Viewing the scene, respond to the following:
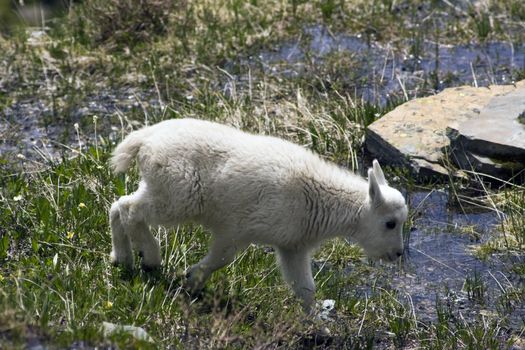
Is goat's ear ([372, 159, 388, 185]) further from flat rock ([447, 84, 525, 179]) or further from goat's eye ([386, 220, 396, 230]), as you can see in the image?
flat rock ([447, 84, 525, 179])

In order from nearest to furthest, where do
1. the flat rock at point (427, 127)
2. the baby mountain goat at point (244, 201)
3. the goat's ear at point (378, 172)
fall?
the baby mountain goat at point (244, 201) < the goat's ear at point (378, 172) < the flat rock at point (427, 127)

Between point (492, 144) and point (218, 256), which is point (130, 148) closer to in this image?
point (218, 256)

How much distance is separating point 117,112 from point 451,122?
3.85 meters

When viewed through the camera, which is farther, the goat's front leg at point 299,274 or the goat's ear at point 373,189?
the goat's front leg at point 299,274

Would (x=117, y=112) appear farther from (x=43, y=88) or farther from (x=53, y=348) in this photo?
(x=53, y=348)

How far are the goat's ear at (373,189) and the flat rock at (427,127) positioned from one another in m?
2.70

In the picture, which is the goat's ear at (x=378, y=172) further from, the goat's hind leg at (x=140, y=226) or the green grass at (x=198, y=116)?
the goat's hind leg at (x=140, y=226)

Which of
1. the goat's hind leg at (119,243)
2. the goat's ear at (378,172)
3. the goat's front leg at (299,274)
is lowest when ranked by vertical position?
the goat's front leg at (299,274)

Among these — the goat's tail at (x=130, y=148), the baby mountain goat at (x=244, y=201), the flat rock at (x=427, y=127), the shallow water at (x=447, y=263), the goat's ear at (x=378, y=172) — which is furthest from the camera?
the flat rock at (x=427, y=127)

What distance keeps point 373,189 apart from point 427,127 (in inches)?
131

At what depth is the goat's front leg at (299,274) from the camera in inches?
312

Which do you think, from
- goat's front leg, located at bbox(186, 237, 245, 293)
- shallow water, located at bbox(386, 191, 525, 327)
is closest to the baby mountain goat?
goat's front leg, located at bbox(186, 237, 245, 293)

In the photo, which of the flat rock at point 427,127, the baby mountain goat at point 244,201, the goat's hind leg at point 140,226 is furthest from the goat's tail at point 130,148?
the flat rock at point 427,127

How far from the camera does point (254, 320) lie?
7.67 m
